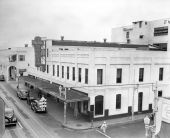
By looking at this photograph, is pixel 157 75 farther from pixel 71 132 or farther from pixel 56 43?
pixel 56 43

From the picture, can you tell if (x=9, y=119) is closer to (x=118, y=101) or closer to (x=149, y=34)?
(x=118, y=101)

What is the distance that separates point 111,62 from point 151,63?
7501mm

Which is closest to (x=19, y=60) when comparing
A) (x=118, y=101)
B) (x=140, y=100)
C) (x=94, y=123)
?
(x=118, y=101)

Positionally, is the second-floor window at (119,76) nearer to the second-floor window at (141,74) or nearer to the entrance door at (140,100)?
the second-floor window at (141,74)

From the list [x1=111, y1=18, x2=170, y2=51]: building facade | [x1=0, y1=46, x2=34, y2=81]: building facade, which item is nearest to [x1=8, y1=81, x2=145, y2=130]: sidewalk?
[x1=111, y1=18, x2=170, y2=51]: building facade

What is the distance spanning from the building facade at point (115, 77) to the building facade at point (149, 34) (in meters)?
8.60

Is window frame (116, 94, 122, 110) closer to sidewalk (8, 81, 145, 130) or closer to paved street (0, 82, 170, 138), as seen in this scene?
sidewalk (8, 81, 145, 130)

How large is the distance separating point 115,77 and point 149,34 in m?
20.4

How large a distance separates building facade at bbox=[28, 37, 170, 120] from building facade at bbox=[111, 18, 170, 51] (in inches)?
339

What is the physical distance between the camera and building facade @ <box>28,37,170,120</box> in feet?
96.0

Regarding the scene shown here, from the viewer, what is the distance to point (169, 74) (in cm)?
3581

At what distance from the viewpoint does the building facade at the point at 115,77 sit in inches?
1152

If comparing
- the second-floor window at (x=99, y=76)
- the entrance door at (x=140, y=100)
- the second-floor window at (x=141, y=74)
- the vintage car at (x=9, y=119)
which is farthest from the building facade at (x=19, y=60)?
the entrance door at (x=140, y=100)

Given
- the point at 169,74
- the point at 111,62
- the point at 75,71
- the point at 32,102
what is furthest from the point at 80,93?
the point at 169,74
